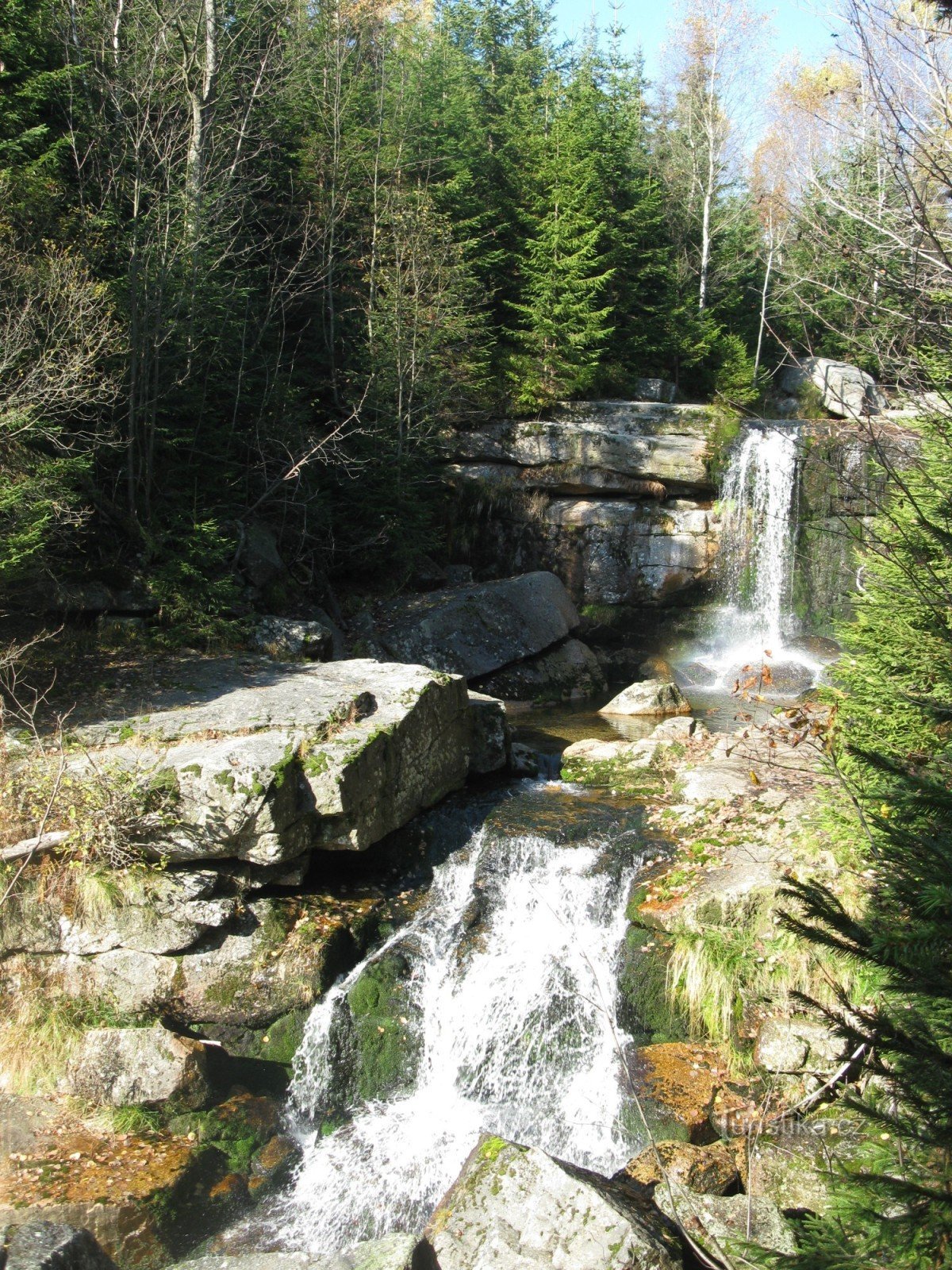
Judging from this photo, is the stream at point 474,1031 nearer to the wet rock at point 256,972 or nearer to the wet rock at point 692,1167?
the wet rock at point 256,972

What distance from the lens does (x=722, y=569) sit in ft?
58.5

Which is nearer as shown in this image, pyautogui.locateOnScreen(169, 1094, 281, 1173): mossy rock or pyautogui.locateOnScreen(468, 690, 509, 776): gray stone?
pyautogui.locateOnScreen(169, 1094, 281, 1173): mossy rock

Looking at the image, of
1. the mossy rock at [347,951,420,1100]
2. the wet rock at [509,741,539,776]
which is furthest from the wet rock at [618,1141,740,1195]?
the wet rock at [509,741,539,776]

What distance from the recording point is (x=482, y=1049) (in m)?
7.10

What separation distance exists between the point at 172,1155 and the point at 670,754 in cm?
619

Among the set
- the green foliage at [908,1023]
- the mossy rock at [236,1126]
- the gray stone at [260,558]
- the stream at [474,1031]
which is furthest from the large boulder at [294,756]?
the green foliage at [908,1023]

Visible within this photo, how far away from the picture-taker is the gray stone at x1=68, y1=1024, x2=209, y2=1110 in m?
6.69

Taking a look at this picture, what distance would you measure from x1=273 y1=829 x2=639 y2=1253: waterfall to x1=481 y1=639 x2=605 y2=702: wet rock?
5896mm

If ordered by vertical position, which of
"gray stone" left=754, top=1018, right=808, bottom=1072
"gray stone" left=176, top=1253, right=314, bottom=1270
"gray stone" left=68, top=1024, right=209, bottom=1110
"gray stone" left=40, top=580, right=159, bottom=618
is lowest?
"gray stone" left=68, top=1024, right=209, bottom=1110

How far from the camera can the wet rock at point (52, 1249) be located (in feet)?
14.6

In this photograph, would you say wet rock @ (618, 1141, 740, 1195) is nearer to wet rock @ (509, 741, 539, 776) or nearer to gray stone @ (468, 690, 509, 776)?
gray stone @ (468, 690, 509, 776)

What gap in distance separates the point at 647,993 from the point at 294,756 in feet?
10.8

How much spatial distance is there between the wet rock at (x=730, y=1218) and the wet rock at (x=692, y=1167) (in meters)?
0.20

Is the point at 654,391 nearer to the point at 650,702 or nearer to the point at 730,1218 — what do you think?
the point at 650,702
